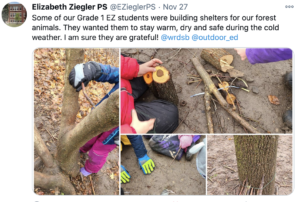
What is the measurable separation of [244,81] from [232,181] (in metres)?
1.33

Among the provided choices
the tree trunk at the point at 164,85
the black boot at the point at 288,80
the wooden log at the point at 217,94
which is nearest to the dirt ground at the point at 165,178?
the wooden log at the point at 217,94

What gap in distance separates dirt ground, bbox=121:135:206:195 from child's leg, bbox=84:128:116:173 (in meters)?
0.31

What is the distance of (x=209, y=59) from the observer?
2754 millimetres

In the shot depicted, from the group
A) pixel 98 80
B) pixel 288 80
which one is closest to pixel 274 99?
pixel 288 80

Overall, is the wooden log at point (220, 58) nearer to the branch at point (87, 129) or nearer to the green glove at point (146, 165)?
the green glove at point (146, 165)

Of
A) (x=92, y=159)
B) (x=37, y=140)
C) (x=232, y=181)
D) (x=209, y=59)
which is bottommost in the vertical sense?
(x=232, y=181)

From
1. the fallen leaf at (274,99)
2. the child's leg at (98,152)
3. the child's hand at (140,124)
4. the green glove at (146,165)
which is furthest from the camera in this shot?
the fallen leaf at (274,99)

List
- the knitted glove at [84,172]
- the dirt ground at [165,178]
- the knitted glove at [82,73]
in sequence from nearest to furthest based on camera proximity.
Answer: the knitted glove at [82,73] < the dirt ground at [165,178] < the knitted glove at [84,172]

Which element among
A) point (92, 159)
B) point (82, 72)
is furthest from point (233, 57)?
point (92, 159)

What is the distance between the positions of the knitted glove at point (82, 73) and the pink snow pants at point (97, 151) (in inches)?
27.9

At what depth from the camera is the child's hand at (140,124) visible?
82.9 inches

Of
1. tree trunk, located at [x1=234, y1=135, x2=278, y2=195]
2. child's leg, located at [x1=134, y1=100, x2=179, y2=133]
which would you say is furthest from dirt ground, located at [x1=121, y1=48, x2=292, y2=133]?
tree trunk, located at [x1=234, y1=135, x2=278, y2=195]
